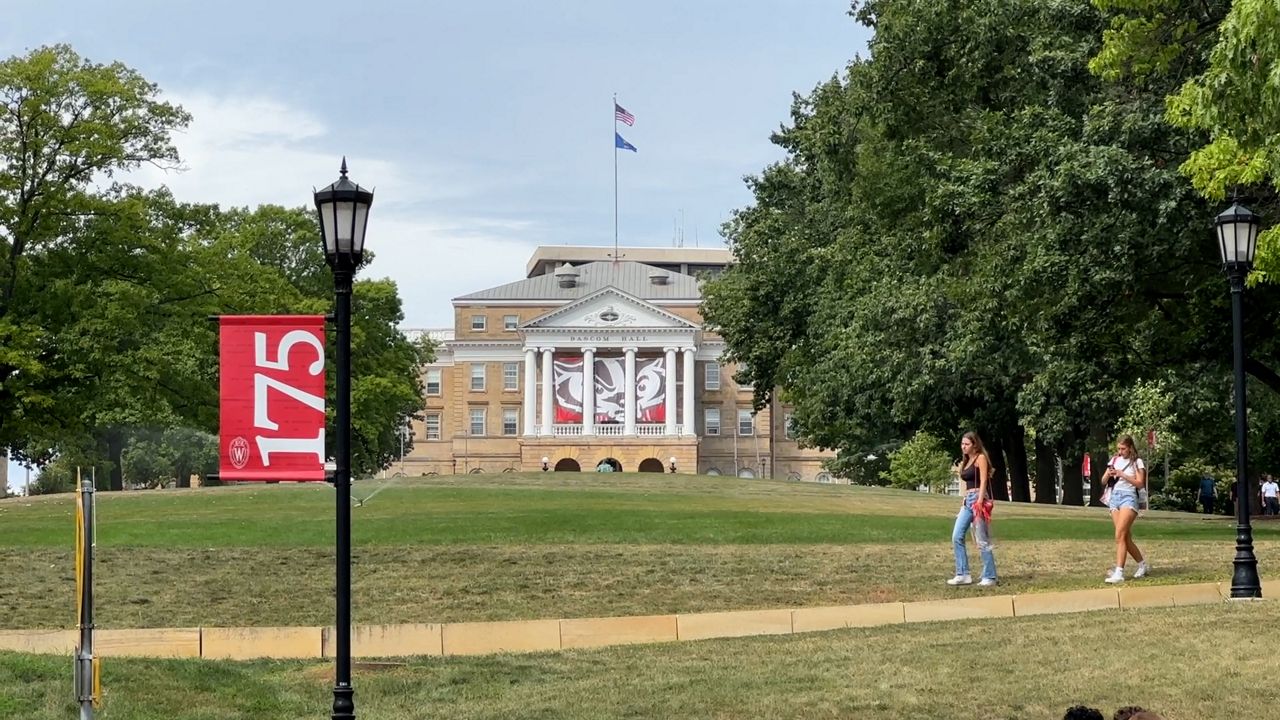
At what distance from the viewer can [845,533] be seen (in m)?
27.7

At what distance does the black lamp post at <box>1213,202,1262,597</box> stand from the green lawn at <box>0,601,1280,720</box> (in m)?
1.93

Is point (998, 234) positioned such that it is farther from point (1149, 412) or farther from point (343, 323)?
point (343, 323)

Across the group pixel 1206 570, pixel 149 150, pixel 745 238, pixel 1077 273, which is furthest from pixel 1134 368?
pixel 149 150

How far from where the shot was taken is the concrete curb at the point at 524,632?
14.7 m

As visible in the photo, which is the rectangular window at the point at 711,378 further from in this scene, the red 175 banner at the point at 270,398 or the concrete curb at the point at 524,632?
the red 175 banner at the point at 270,398

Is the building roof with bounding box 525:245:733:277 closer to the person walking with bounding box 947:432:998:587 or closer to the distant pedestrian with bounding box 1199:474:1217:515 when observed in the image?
the distant pedestrian with bounding box 1199:474:1217:515

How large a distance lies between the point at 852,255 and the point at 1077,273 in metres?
17.8

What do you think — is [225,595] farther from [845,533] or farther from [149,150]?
[149,150]

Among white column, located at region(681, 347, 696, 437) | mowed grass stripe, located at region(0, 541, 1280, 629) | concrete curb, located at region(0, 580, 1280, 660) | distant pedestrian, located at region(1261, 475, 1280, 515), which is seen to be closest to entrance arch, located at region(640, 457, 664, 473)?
white column, located at region(681, 347, 696, 437)

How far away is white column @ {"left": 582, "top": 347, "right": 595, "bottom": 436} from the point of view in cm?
12075

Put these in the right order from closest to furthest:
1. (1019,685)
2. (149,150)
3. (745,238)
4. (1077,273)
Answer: (1019,685)
(1077,273)
(149,150)
(745,238)

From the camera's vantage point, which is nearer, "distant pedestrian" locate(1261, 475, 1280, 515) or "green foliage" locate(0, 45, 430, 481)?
"green foliage" locate(0, 45, 430, 481)

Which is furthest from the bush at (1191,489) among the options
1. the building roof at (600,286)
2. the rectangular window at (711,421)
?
the building roof at (600,286)

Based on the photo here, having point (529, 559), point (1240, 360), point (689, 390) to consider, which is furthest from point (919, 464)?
point (1240, 360)
